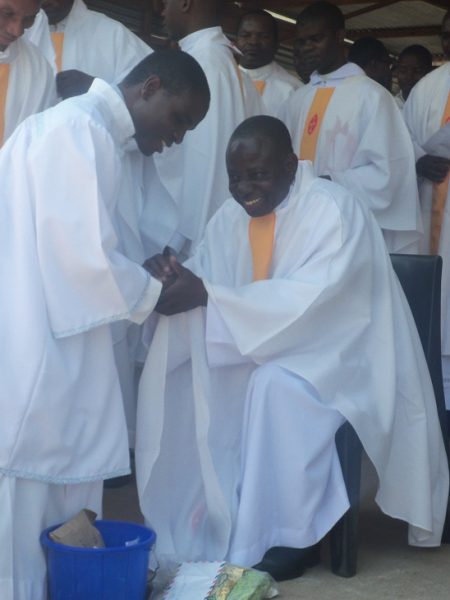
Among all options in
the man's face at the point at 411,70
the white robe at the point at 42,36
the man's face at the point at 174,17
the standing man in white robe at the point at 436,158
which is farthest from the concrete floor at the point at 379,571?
the man's face at the point at 411,70

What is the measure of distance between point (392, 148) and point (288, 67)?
9486mm

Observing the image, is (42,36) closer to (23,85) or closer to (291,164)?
(23,85)

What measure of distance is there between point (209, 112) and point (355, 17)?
742 cm

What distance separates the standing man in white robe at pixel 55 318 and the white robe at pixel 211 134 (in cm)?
165

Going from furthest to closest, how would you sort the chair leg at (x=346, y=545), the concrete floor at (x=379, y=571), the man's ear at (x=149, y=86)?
the chair leg at (x=346, y=545) → the concrete floor at (x=379, y=571) → the man's ear at (x=149, y=86)

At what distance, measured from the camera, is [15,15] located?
4.56 m

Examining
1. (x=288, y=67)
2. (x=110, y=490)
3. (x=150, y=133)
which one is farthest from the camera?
(x=288, y=67)

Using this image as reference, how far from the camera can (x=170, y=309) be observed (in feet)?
14.3

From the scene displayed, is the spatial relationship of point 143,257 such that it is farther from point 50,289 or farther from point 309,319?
point 50,289

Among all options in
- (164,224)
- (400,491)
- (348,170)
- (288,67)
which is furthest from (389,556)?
(288,67)

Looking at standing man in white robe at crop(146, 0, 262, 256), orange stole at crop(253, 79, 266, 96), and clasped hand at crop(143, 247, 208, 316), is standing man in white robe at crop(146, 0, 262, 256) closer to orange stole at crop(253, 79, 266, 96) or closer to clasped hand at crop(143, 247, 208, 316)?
clasped hand at crop(143, 247, 208, 316)

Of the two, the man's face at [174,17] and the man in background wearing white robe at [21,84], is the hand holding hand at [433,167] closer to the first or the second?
the man's face at [174,17]

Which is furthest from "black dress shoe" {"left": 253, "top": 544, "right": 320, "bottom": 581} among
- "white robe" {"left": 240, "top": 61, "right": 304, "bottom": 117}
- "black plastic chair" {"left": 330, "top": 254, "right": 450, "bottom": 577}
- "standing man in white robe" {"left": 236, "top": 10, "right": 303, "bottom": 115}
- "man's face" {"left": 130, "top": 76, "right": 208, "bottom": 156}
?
"white robe" {"left": 240, "top": 61, "right": 304, "bottom": 117}

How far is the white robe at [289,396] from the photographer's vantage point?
4.35 m
